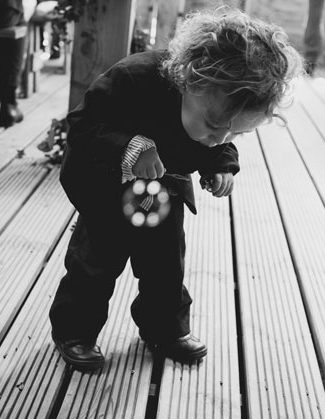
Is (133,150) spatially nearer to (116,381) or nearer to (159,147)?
(159,147)

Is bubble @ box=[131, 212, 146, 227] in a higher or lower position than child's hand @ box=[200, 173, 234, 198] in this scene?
lower

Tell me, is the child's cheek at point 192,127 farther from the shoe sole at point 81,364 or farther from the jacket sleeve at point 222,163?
the shoe sole at point 81,364

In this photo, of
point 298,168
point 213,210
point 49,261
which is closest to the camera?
point 49,261

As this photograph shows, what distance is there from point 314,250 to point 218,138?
3.75ft

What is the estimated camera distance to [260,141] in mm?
3506

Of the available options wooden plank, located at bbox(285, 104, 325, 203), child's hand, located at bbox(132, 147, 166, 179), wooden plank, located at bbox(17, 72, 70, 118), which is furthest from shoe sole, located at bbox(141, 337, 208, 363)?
wooden plank, located at bbox(17, 72, 70, 118)

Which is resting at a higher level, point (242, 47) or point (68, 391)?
point (242, 47)

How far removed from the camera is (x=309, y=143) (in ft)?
11.4

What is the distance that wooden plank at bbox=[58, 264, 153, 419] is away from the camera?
1.27 metres

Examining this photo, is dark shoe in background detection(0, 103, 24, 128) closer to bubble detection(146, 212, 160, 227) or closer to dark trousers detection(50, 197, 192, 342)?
dark trousers detection(50, 197, 192, 342)

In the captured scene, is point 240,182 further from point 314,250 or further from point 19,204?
point 19,204

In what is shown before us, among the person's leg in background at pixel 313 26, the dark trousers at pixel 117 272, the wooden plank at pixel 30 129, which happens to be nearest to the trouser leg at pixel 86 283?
the dark trousers at pixel 117 272

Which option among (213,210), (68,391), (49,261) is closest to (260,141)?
(213,210)

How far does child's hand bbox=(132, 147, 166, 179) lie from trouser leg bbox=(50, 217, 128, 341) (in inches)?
8.3
